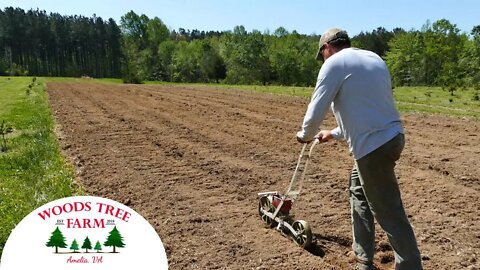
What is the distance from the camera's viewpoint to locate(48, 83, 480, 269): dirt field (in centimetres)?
546

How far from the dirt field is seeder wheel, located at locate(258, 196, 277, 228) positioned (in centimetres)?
12

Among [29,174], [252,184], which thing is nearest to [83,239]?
[252,184]

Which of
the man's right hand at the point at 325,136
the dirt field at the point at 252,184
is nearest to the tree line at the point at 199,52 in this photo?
the dirt field at the point at 252,184

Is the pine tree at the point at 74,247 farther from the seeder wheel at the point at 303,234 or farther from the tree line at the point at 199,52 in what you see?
the tree line at the point at 199,52

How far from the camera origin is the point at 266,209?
20.7ft

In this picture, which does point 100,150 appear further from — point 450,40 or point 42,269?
point 450,40

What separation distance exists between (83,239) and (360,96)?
2606 millimetres

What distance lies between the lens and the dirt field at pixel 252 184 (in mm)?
5461

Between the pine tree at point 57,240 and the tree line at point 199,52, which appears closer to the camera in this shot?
the pine tree at point 57,240

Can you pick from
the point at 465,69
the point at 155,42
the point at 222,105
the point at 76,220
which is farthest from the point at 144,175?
the point at 155,42

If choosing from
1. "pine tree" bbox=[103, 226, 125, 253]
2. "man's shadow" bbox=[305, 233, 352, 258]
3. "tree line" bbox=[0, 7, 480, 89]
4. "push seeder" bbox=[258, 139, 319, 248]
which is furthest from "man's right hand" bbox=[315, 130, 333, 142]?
"tree line" bbox=[0, 7, 480, 89]

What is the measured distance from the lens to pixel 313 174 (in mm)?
8805

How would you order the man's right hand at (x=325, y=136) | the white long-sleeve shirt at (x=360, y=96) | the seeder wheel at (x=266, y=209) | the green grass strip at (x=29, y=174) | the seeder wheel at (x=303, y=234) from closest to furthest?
the white long-sleeve shirt at (x=360, y=96) < the man's right hand at (x=325, y=136) < the seeder wheel at (x=303, y=234) < the seeder wheel at (x=266, y=209) < the green grass strip at (x=29, y=174)

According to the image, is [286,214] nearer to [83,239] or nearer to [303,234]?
[303,234]
